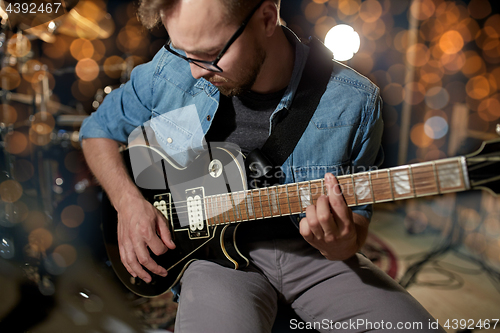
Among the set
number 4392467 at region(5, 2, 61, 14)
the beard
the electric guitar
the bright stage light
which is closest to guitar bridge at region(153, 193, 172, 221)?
the electric guitar

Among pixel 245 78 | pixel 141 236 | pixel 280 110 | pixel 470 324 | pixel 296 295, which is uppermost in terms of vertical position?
pixel 245 78

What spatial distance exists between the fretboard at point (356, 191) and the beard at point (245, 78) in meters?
0.34

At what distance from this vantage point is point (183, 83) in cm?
102

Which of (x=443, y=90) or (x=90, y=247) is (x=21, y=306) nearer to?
(x=90, y=247)

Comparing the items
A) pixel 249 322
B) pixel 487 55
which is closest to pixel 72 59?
pixel 249 322

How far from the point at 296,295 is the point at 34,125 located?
2.25m

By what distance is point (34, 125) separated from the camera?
2014 millimetres

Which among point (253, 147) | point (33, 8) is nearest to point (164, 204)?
point (253, 147)

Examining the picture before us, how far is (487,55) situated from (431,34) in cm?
52

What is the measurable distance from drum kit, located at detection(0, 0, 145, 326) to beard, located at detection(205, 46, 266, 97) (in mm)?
1175

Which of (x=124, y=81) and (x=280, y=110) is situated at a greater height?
(x=124, y=81)

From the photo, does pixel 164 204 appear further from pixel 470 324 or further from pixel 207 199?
pixel 470 324

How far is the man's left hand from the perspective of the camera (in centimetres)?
70

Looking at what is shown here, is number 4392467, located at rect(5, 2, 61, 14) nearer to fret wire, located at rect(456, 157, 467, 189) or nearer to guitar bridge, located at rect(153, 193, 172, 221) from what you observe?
guitar bridge, located at rect(153, 193, 172, 221)
